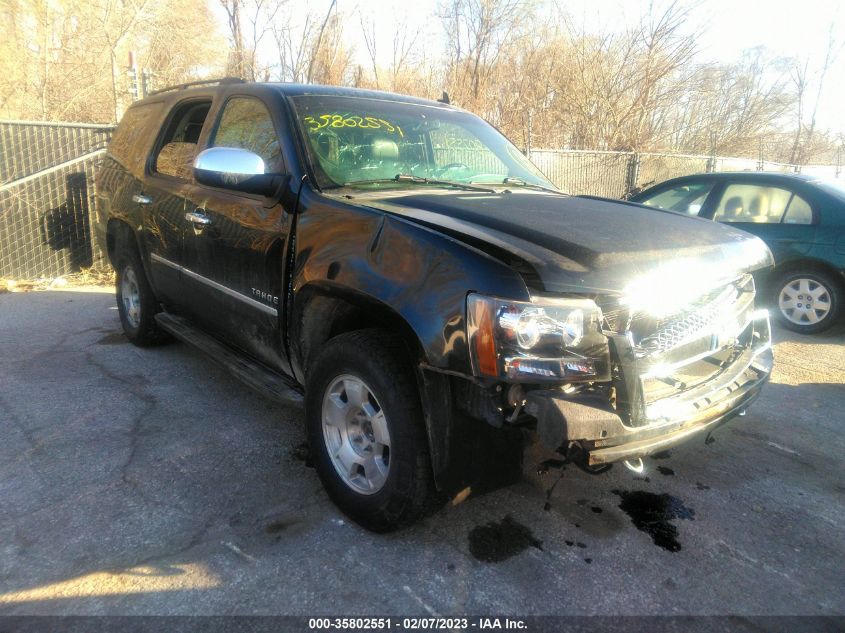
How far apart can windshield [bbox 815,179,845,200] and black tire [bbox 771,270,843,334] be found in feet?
2.66

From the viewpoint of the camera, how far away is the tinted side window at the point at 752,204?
6.29 metres

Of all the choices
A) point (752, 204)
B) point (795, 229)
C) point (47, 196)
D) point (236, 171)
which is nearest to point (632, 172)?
point (752, 204)

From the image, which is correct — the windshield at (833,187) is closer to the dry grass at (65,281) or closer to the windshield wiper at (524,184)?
the windshield wiper at (524,184)

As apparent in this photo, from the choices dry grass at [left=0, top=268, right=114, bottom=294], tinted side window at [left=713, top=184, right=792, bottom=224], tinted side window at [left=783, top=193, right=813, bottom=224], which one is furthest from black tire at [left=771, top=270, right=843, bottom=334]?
dry grass at [left=0, top=268, right=114, bottom=294]

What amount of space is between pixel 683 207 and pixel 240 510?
6010 millimetres

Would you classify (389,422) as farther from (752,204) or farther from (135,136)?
(752,204)

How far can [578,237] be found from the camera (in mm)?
2371

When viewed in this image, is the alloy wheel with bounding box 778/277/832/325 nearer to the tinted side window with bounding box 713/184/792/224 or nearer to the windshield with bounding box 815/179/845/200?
the tinted side window with bounding box 713/184/792/224

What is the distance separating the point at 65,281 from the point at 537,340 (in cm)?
780

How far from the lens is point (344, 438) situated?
8.96 feet

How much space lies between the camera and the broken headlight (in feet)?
6.66

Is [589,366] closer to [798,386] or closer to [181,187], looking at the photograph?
[181,187]

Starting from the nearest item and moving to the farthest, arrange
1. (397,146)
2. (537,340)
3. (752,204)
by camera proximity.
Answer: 1. (537,340)
2. (397,146)
3. (752,204)

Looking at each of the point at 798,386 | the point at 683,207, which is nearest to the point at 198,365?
the point at 798,386
